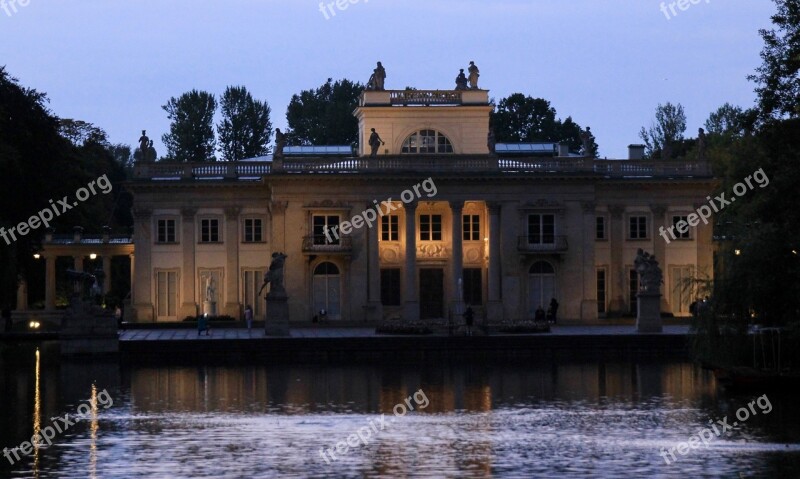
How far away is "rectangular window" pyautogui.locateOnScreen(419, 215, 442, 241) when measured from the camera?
6981cm

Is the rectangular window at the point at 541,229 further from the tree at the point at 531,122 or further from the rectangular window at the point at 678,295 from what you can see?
the tree at the point at 531,122

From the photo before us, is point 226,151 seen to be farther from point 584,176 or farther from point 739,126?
point 739,126

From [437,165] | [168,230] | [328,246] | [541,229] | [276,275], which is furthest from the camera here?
[168,230]

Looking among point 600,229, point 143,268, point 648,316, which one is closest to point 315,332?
point 143,268

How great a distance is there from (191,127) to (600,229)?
45.7 m

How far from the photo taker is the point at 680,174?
7050cm

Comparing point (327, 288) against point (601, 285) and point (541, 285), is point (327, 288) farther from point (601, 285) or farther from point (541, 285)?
point (601, 285)

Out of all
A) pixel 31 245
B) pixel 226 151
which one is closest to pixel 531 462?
pixel 31 245

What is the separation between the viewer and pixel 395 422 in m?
30.8

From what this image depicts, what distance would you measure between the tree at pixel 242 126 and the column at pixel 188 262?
3909 centimetres

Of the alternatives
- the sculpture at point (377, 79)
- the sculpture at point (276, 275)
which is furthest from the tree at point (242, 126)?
the sculpture at point (276, 275)

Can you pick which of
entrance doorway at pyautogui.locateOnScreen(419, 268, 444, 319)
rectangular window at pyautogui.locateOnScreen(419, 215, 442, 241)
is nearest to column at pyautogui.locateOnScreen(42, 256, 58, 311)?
entrance doorway at pyautogui.locateOnScreen(419, 268, 444, 319)

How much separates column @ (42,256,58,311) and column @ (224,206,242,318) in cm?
1569

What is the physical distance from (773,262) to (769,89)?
7662 millimetres
